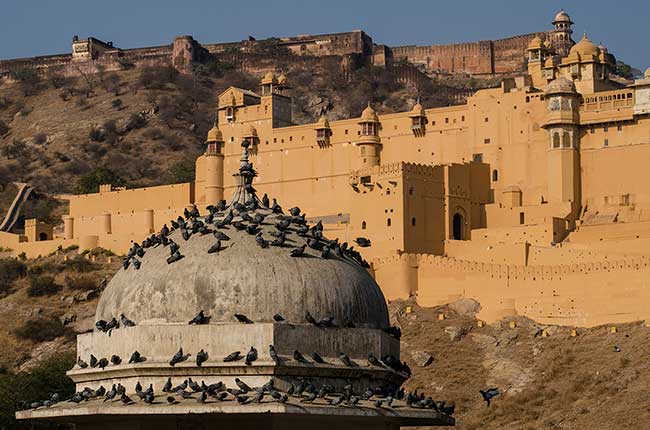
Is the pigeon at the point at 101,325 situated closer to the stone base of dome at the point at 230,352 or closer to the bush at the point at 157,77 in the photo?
the stone base of dome at the point at 230,352

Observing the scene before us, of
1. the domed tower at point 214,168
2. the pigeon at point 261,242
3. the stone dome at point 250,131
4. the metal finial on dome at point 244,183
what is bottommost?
the pigeon at point 261,242

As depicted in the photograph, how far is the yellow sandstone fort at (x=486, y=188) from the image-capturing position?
2056 inches

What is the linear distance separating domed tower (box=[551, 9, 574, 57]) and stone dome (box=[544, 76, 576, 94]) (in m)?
21.6

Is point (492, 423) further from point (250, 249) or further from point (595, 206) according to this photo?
point (250, 249)

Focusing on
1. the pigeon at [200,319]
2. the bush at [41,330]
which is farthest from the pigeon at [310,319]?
the bush at [41,330]

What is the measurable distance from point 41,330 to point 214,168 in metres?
8.68

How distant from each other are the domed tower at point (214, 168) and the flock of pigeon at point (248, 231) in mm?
52342

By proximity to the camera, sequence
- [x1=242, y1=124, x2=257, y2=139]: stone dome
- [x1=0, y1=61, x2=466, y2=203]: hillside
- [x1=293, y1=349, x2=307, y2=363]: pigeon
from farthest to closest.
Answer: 1. [x1=0, y1=61, x2=466, y2=203]: hillside
2. [x1=242, y1=124, x2=257, y2=139]: stone dome
3. [x1=293, y1=349, x2=307, y2=363]: pigeon

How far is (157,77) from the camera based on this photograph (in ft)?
356

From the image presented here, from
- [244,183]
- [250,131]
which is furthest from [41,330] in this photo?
[244,183]

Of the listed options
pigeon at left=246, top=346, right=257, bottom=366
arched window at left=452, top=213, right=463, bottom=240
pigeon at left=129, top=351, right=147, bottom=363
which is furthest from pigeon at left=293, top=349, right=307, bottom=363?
arched window at left=452, top=213, right=463, bottom=240

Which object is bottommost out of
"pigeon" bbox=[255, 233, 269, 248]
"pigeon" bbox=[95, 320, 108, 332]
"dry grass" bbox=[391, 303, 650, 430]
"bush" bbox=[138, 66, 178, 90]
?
"dry grass" bbox=[391, 303, 650, 430]

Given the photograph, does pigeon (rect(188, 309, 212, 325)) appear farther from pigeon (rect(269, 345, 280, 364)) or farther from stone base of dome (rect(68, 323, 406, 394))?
pigeon (rect(269, 345, 280, 364))

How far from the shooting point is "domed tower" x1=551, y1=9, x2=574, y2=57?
80.9m
